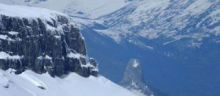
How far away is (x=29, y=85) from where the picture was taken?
110 m

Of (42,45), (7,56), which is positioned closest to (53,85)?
(42,45)

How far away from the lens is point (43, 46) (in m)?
122

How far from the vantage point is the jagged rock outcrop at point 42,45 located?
369ft

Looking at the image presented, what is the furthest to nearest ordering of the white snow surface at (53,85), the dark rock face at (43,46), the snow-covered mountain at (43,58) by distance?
the dark rock face at (43,46)
the snow-covered mountain at (43,58)
the white snow surface at (53,85)

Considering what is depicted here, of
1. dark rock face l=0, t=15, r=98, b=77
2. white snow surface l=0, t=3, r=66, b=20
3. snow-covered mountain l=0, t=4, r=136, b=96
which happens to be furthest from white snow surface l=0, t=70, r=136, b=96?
white snow surface l=0, t=3, r=66, b=20

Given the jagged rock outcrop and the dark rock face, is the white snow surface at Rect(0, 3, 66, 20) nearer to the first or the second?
the jagged rock outcrop

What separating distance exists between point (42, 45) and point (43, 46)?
0.33m

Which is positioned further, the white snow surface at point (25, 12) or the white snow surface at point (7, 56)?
the white snow surface at point (25, 12)

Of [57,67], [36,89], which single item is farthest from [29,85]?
[57,67]

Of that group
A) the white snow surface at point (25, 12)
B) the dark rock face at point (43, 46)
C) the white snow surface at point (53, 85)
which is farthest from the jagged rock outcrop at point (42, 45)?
the white snow surface at point (53, 85)

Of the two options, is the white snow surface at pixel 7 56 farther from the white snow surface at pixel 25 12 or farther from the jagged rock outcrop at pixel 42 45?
the white snow surface at pixel 25 12

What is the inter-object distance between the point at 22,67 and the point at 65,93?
1056cm

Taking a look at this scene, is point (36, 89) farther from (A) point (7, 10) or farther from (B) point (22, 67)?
(A) point (7, 10)

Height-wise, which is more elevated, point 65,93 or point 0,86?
point 0,86
